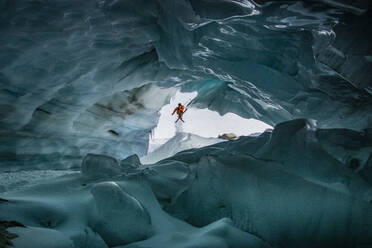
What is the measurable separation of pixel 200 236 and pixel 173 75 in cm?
406

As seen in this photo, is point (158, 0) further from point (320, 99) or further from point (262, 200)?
point (320, 99)

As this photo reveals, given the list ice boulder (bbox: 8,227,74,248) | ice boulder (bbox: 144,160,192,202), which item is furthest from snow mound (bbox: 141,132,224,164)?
ice boulder (bbox: 8,227,74,248)

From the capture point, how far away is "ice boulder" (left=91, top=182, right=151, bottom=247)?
1.75 metres

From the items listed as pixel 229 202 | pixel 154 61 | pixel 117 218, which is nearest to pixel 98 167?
pixel 117 218

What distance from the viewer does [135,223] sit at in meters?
1.80

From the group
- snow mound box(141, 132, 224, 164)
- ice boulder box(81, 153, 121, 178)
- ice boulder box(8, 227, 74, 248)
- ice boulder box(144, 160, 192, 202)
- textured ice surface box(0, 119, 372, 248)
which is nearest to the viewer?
ice boulder box(8, 227, 74, 248)

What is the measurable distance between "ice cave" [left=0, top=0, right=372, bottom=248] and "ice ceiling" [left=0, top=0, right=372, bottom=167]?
0.02 meters

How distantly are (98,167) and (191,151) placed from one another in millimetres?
1505

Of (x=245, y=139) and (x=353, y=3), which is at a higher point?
(x=353, y=3)

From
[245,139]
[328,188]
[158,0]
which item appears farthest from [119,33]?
[328,188]

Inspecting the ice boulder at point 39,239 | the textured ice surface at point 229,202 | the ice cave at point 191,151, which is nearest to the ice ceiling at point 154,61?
the ice cave at point 191,151

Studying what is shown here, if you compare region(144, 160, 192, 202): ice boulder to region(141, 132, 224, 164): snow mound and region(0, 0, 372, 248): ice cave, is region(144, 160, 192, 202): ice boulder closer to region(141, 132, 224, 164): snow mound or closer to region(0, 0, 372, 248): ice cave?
region(0, 0, 372, 248): ice cave

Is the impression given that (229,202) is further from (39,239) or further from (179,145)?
(179,145)

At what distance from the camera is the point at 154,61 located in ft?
14.4
